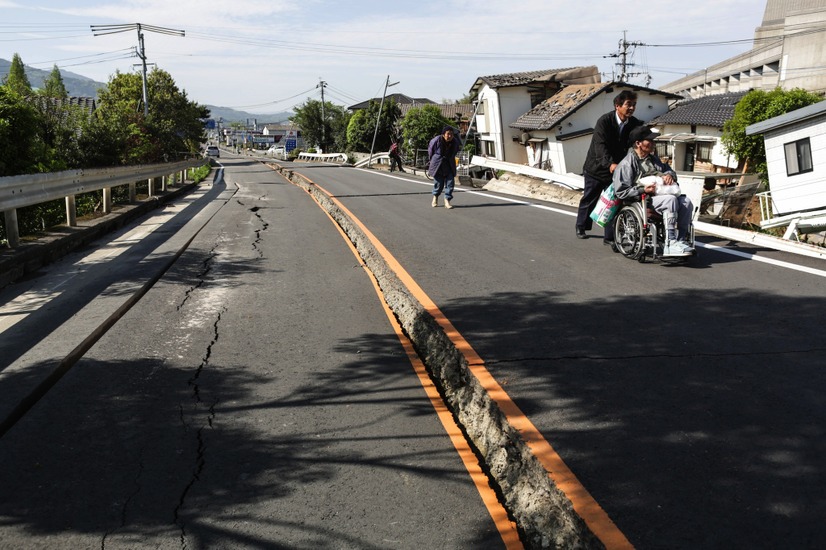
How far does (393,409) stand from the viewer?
3941 mm

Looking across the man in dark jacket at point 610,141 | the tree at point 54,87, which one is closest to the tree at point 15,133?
the man in dark jacket at point 610,141

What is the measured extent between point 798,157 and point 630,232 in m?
18.1

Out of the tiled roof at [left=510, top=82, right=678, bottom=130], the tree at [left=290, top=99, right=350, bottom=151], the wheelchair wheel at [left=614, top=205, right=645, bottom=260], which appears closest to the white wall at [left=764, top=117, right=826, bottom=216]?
the wheelchair wheel at [left=614, top=205, right=645, bottom=260]

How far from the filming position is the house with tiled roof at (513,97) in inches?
2045

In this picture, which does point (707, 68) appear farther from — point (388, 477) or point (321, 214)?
point (388, 477)

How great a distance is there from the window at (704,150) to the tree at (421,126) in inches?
953

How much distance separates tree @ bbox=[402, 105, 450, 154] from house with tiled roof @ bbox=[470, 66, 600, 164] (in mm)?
5137

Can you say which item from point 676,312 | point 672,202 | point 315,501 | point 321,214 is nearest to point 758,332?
point 676,312

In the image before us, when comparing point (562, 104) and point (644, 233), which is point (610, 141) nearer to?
point (644, 233)

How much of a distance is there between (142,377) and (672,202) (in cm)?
570

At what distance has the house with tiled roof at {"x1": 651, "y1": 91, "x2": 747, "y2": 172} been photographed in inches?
1470

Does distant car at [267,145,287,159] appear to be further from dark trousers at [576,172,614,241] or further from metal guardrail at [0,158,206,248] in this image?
dark trousers at [576,172,614,241]

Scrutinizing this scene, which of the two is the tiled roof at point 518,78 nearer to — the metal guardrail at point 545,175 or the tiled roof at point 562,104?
the tiled roof at point 562,104

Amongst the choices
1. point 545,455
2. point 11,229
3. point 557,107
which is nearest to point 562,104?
point 557,107
